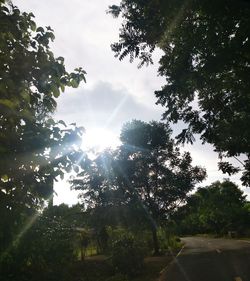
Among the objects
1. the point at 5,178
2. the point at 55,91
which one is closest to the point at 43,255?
the point at 5,178

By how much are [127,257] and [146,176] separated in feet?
51.1

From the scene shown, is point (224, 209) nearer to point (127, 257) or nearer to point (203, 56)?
point (127, 257)

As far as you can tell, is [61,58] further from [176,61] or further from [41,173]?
[176,61]

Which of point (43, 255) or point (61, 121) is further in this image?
point (43, 255)

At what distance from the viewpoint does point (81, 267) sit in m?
20.2

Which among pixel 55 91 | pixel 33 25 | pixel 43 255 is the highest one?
pixel 33 25

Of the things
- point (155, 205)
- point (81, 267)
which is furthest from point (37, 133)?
point (155, 205)

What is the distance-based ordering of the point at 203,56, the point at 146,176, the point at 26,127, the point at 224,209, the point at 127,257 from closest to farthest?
1. the point at 26,127
2. the point at 203,56
3. the point at 127,257
4. the point at 146,176
5. the point at 224,209

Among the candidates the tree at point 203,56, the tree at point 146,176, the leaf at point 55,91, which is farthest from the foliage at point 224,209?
the leaf at point 55,91

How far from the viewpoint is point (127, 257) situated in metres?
18.1

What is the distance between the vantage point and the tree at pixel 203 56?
782 centimetres

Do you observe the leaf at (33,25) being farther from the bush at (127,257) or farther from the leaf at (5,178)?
the bush at (127,257)

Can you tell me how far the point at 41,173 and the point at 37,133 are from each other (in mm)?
472

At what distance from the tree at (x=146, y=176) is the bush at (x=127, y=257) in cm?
1306
